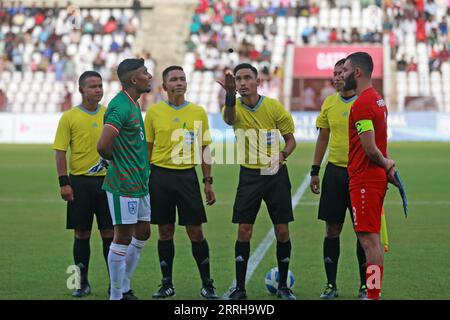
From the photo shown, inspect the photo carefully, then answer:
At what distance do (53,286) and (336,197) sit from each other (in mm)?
3135

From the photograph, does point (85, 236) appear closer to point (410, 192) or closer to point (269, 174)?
point (269, 174)

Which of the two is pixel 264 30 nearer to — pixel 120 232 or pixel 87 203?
pixel 87 203

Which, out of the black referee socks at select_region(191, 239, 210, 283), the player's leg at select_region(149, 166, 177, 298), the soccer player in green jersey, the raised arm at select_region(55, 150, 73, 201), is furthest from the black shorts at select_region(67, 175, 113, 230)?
the soccer player in green jersey

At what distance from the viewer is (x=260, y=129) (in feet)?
33.9

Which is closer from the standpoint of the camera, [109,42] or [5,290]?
[5,290]

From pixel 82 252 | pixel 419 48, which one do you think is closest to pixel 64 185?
pixel 82 252

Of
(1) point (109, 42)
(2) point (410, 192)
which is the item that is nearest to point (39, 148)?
(1) point (109, 42)

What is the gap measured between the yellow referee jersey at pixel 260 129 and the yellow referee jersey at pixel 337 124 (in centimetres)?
42

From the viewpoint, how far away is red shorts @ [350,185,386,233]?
8914mm

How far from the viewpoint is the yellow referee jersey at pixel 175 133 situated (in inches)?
410

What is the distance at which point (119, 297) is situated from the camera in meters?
9.23

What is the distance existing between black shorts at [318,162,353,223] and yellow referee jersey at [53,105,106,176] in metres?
2.37

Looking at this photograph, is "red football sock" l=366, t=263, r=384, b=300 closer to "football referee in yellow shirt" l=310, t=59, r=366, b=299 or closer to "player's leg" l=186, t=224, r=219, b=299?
"football referee in yellow shirt" l=310, t=59, r=366, b=299

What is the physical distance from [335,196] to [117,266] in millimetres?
2529
